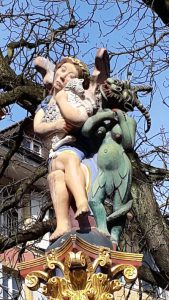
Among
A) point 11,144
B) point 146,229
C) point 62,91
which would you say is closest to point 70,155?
point 62,91

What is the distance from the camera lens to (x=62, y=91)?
4.41 meters

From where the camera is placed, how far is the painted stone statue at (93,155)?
4.08m

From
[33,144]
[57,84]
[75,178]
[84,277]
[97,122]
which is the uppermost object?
[33,144]

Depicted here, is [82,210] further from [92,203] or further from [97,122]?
[97,122]

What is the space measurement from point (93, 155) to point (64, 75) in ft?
Answer: 1.69

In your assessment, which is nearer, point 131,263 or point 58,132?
point 131,263

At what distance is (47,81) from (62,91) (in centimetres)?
26

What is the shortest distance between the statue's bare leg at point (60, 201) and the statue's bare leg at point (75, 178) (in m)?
0.04

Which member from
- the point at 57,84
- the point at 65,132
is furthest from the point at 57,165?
the point at 57,84

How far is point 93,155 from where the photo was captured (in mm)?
4258

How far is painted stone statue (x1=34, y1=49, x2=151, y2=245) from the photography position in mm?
4078

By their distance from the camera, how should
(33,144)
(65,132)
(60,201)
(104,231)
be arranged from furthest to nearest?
(33,144)
(65,132)
(60,201)
(104,231)

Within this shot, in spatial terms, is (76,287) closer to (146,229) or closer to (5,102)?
(146,229)

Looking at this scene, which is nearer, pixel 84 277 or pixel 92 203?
pixel 84 277
